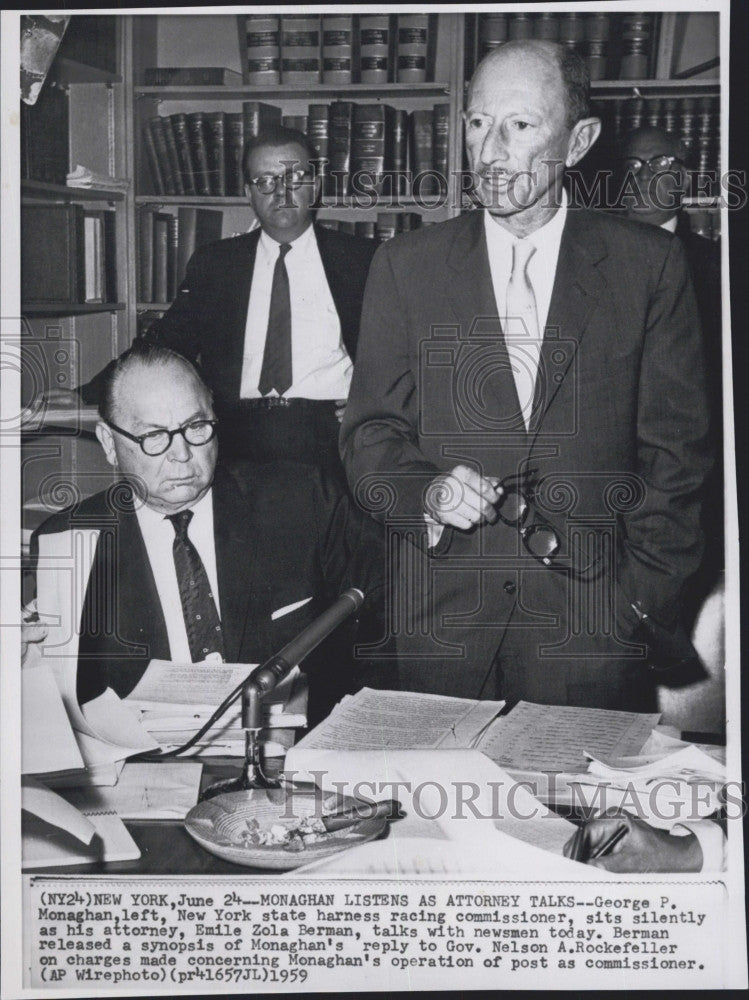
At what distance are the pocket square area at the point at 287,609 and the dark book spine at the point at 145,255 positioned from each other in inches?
22.1

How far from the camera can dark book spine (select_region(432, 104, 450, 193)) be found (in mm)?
1564

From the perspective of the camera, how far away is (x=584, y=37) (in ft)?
→ 5.10

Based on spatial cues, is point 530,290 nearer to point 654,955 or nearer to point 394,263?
point 394,263

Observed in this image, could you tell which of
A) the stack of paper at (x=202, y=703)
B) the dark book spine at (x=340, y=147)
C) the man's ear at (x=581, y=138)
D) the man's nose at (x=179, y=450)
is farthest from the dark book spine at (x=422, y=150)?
the stack of paper at (x=202, y=703)

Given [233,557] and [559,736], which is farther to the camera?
[233,557]

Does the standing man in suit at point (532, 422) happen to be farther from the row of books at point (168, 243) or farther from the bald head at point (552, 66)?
the row of books at point (168, 243)

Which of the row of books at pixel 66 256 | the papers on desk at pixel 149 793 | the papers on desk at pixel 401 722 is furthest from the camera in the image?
the row of books at pixel 66 256

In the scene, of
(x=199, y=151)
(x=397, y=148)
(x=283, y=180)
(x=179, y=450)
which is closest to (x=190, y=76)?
(x=199, y=151)

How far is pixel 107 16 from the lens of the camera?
159 centimetres

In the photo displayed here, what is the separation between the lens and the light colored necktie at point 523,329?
5.16 feet

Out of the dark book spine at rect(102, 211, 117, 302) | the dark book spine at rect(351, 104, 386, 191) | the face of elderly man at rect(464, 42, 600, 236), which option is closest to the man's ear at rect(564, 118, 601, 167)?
the face of elderly man at rect(464, 42, 600, 236)

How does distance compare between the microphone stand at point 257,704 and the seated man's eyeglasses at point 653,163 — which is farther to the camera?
the seated man's eyeglasses at point 653,163

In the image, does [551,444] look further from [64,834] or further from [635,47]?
[64,834]

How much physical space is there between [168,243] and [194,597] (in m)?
0.59
